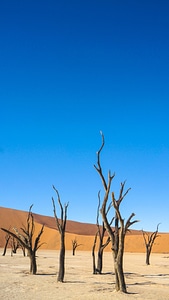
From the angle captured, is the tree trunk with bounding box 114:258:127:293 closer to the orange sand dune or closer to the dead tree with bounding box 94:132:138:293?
the dead tree with bounding box 94:132:138:293

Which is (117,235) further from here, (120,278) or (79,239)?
(79,239)

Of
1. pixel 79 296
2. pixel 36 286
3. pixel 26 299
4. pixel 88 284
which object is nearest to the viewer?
pixel 26 299

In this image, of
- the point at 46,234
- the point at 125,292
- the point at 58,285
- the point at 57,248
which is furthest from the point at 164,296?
the point at 46,234

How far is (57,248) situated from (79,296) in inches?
2776

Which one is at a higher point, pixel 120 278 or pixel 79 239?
pixel 79 239

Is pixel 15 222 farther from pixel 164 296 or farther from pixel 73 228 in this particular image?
pixel 164 296

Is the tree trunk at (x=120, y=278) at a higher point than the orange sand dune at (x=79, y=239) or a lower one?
lower

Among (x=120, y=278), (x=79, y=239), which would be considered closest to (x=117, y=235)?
(x=120, y=278)

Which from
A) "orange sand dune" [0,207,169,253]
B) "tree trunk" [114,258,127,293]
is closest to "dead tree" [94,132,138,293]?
"tree trunk" [114,258,127,293]

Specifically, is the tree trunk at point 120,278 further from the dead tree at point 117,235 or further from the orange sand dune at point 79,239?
the orange sand dune at point 79,239

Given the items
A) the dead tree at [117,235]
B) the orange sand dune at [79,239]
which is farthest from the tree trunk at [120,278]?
the orange sand dune at [79,239]

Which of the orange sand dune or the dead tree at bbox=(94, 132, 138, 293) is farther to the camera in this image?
the orange sand dune

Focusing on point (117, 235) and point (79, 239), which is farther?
point (79, 239)

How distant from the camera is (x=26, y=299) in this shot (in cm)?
1203
